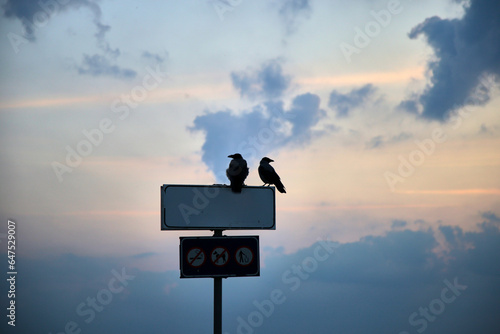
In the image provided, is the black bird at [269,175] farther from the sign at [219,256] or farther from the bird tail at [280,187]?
the sign at [219,256]

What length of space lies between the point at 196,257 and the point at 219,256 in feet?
0.85

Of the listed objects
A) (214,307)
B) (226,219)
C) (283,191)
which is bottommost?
(214,307)

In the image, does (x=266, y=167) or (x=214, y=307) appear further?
(x=266, y=167)

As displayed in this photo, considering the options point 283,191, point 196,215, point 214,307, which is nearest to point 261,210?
point 196,215

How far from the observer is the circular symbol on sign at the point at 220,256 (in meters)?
5.89

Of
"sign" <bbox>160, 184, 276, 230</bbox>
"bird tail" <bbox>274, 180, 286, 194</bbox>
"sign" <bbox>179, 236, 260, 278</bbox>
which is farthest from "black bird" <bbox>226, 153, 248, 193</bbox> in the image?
"bird tail" <bbox>274, 180, 286, 194</bbox>

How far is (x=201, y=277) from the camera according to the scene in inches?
229

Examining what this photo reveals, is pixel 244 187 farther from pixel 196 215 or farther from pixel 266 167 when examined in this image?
pixel 266 167

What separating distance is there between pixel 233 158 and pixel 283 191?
60.5 inches

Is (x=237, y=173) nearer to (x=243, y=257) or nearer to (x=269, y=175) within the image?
(x=243, y=257)

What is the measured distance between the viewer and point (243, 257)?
597 cm

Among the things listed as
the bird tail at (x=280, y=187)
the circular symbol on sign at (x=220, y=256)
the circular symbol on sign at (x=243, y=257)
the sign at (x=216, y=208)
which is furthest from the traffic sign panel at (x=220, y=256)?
the bird tail at (x=280, y=187)

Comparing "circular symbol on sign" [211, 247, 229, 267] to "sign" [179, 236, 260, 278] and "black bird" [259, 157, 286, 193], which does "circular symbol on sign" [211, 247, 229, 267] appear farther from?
"black bird" [259, 157, 286, 193]

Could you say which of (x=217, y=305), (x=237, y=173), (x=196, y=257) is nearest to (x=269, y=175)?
(x=237, y=173)
